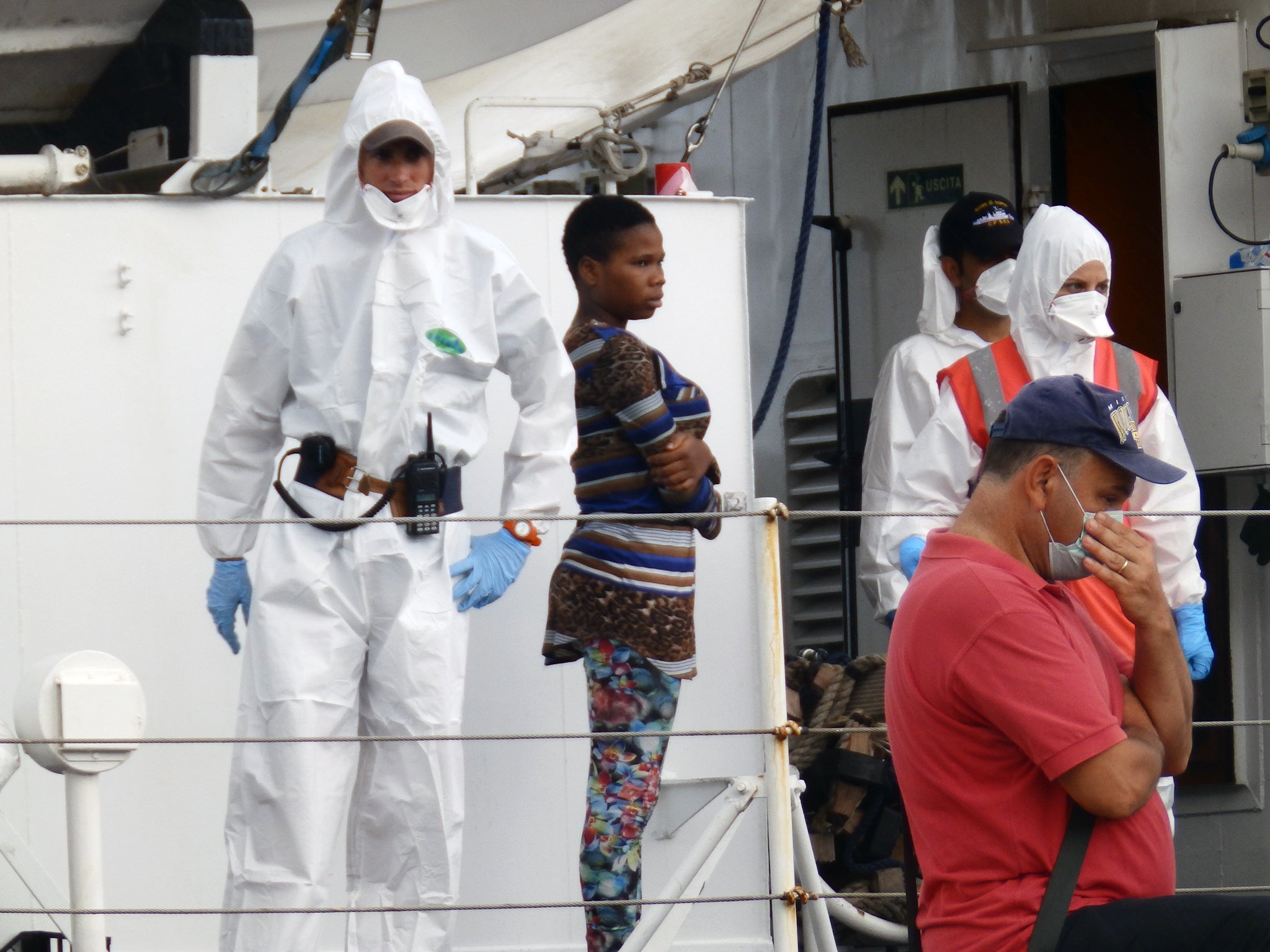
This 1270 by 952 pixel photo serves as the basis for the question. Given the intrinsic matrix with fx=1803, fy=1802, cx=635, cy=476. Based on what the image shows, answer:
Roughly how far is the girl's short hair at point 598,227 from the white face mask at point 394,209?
0.40m

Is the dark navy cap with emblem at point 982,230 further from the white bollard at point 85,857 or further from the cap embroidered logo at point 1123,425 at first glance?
the white bollard at point 85,857

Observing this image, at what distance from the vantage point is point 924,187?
5766 mm

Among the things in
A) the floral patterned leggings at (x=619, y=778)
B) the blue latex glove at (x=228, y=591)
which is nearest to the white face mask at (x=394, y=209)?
the blue latex glove at (x=228, y=591)

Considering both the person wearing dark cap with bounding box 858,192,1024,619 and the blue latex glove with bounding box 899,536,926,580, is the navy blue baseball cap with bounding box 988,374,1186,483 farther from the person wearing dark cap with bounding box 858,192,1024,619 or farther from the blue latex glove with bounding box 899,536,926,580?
the person wearing dark cap with bounding box 858,192,1024,619

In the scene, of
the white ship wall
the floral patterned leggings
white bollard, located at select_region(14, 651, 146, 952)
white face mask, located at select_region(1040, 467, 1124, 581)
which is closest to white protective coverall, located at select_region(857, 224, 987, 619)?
the white ship wall

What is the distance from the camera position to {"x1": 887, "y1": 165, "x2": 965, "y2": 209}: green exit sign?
5.73 metres

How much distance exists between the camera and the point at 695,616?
4.03 m

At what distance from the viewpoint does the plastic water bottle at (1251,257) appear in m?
4.86

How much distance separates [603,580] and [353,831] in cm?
64

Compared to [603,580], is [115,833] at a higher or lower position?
lower

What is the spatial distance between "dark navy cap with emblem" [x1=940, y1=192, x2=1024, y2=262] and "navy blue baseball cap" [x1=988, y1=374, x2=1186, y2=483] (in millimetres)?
1755

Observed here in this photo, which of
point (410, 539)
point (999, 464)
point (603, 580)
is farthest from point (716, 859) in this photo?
Result: point (999, 464)

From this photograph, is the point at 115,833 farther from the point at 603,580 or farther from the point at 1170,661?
the point at 1170,661

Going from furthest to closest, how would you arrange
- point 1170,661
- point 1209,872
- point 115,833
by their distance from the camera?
point 1209,872 → point 115,833 → point 1170,661
